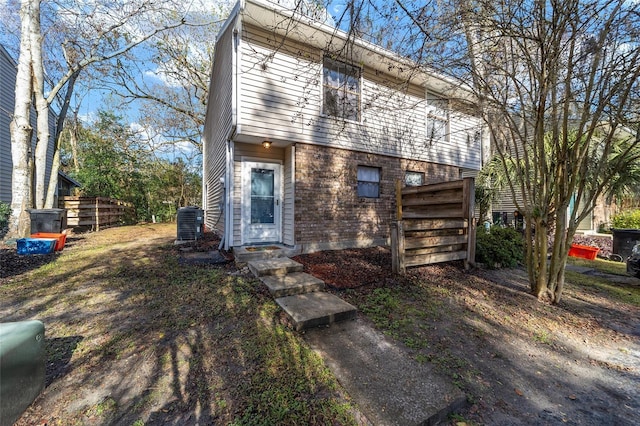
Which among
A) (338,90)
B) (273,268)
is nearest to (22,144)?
(273,268)

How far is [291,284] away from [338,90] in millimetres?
4789

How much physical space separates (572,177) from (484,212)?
688 cm

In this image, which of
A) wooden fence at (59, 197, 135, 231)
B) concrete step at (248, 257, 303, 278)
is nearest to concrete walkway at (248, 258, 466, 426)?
concrete step at (248, 257, 303, 278)

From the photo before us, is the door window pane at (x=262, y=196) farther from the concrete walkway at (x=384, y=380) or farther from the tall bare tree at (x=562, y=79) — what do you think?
the tall bare tree at (x=562, y=79)

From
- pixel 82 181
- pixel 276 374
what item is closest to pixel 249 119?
pixel 276 374

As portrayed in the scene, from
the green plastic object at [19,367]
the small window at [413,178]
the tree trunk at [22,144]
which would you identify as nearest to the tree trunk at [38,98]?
the tree trunk at [22,144]

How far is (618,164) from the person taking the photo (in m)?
3.17

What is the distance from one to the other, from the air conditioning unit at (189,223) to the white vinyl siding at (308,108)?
3329 millimetres

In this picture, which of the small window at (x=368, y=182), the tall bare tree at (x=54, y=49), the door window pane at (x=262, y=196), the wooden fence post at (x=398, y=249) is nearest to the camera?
the wooden fence post at (x=398, y=249)

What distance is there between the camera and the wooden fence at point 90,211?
31.9 ft

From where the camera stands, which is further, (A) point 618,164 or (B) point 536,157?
(B) point 536,157

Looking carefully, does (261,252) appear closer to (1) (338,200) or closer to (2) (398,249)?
(1) (338,200)

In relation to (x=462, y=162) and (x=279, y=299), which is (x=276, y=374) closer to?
(x=279, y=299)

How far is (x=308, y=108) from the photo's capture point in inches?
238
